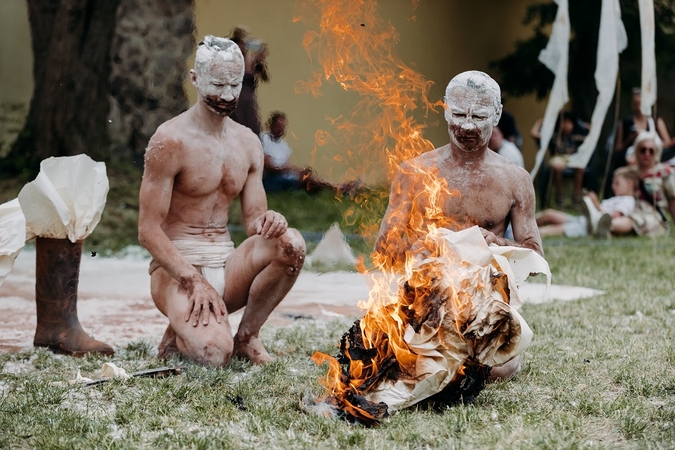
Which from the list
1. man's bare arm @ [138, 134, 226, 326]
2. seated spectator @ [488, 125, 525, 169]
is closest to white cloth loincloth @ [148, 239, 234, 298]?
man's bare arm @ [138, 134, 226, 326]

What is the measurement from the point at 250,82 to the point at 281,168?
127 inches

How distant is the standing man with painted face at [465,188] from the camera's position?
4035 mm

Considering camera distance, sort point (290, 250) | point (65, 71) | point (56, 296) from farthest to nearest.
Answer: point (65, 71)
point (56, 296)
point (290, 250)

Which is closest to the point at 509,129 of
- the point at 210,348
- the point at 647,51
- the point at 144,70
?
the point at 647,51

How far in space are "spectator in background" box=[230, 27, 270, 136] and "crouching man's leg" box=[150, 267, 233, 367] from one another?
4.36 m

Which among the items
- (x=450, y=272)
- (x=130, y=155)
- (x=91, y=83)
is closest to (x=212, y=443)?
(x=450, y=272)

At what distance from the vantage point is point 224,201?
4.80 m

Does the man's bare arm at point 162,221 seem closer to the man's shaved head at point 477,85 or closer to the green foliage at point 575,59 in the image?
the man's shaved head at point 477,85

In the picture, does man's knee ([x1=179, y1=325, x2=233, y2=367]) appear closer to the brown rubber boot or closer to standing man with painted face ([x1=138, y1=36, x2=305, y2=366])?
standing man with painted face ([x1=138, y1=36, x2=305, y2=366])

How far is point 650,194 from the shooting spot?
36.3ft

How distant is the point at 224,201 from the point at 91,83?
7014mm

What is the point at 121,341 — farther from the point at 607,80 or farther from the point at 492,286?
the point at 607,80

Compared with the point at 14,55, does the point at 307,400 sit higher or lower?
lower

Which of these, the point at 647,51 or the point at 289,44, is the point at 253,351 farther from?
the point at 289,44
